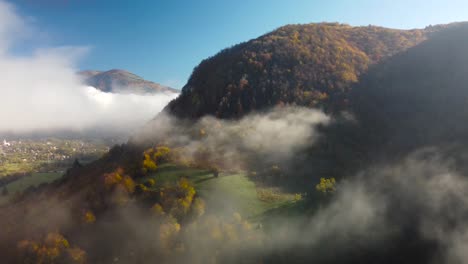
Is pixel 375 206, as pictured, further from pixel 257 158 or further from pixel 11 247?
pixel 11 247

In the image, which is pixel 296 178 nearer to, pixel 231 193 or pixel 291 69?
pixel 231 193

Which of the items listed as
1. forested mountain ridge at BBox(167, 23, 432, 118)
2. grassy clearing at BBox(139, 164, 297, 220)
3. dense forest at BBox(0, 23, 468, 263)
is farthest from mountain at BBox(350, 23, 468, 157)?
grassy clearing at BBox(139, 164, 297, 220)

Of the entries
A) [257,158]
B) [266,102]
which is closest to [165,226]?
[257,158]

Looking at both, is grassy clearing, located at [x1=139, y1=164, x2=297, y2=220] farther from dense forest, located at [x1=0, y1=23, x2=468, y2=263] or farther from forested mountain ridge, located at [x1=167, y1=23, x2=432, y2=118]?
forested mountain ridge, located at [x1=167, y1=23, x2=432, y2=118]

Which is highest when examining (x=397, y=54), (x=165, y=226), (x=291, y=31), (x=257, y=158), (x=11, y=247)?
(x=291, y=31)

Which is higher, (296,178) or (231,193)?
(296,178)

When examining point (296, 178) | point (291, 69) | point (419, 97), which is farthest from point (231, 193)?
point (291, 69)
